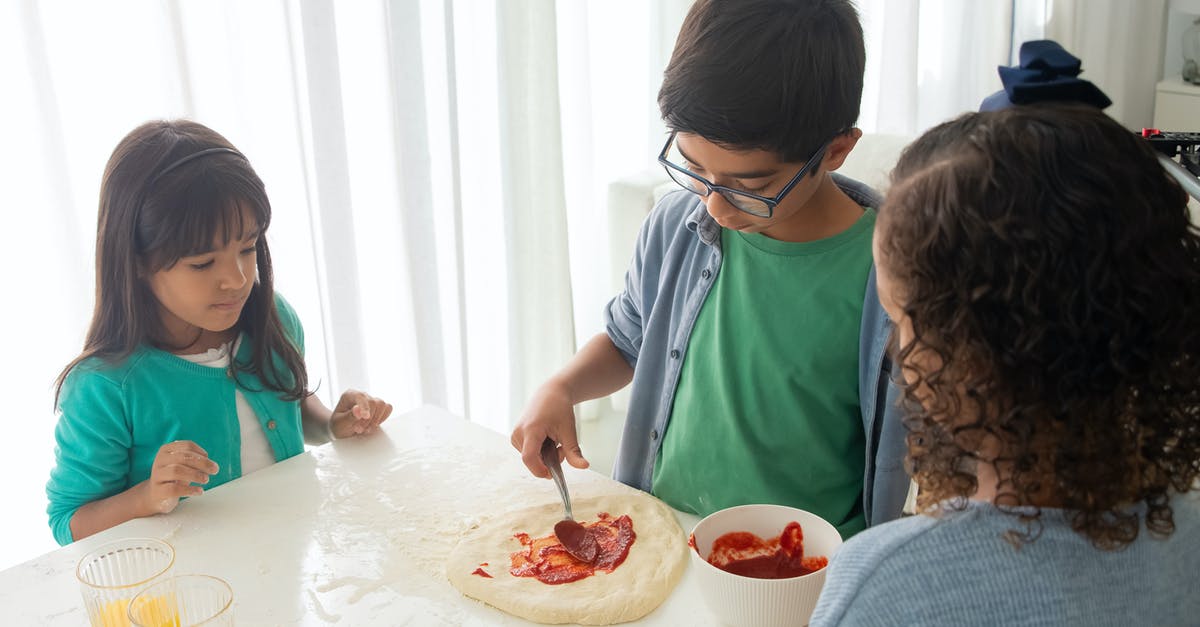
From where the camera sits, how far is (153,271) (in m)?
1.23

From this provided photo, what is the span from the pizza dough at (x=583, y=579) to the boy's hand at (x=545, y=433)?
5cm

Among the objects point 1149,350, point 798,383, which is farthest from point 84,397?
point 1149,350

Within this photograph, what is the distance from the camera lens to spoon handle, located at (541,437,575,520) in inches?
44.1

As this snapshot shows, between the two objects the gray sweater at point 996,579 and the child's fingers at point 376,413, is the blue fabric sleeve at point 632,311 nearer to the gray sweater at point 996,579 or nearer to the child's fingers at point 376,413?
the child's fingers at point 376,413

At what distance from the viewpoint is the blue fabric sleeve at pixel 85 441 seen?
1221 millimetres

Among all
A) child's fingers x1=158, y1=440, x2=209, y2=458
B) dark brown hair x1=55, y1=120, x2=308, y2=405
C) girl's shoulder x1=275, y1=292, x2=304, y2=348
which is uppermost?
dark brown hair x1=55, y1=120, x2=308, y2=405

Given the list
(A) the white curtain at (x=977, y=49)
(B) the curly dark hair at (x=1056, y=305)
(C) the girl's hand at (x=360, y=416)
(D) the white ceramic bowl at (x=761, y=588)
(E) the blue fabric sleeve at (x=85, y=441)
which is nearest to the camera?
(B) the curly dark hair at (x=1056, y=305)

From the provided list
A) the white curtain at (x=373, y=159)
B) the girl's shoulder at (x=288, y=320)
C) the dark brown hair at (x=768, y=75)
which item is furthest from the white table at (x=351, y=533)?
the white curtain at (x=373, y=159)

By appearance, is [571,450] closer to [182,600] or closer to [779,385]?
[779,385]

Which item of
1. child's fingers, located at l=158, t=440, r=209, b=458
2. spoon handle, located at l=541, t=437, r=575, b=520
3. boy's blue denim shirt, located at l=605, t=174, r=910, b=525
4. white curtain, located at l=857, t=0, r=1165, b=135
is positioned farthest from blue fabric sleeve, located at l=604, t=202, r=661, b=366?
white curtain, located at l=857, t=0, r=1165, b=135

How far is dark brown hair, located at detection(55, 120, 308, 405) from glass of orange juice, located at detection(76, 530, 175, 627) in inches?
13.4

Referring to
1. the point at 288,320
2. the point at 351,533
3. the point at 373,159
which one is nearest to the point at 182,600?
the point at 351,533

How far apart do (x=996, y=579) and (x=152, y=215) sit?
1031 mm

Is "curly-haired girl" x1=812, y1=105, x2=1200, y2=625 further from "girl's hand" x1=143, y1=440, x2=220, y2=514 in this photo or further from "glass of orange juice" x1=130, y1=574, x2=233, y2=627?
"girl's hand" x1=143, y1=440, x2=220, y2=514
